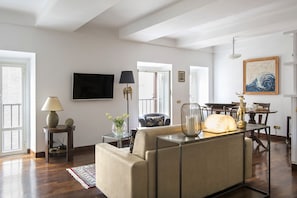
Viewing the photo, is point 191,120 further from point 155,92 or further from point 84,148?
point 155,92

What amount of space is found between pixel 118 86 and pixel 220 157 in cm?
338

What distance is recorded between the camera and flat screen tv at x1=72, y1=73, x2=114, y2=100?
499cm

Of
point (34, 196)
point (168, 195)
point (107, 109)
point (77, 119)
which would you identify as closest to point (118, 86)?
point (107, 109)

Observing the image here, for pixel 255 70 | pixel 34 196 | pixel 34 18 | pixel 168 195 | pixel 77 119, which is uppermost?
pixel 34 18

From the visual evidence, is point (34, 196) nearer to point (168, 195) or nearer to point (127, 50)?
point (168, 195)

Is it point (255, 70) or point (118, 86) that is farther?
point (255, 70)

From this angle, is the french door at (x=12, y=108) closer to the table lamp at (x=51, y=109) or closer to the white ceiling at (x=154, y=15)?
the table lamp at (x=51, y=109)

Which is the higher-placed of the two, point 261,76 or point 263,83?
point 261,76

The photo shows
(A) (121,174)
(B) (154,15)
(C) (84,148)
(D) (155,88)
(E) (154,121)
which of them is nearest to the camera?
(A) (121,174)

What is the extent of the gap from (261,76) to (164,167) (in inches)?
204

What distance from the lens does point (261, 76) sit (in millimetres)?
6477

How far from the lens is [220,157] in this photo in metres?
2.89

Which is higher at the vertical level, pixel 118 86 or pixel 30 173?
pixel 118 86

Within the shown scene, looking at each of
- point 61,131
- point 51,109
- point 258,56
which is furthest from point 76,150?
point 258,56
